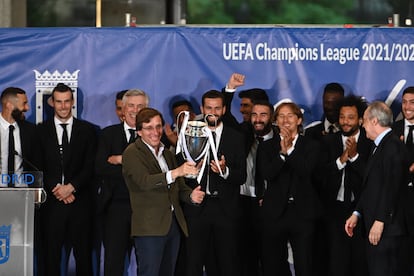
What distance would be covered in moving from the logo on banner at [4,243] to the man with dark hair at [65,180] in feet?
4.17

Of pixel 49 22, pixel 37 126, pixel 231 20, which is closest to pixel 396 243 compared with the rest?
pixel 37 126

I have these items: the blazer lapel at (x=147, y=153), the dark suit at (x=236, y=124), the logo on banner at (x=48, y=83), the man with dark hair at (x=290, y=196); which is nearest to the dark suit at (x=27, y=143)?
the logo on banner at (x=48, y=83)

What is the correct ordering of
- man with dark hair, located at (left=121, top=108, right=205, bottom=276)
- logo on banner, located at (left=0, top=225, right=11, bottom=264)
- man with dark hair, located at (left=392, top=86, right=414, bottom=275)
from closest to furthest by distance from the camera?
logo on banner, located at (left=0, top=225, right=11, bottom=264) < man with dark hair, located at (left=121, top=108, right=205, bottom=276) < man with dark hair, located at (left=392, top=86, right=414, bottom=275)

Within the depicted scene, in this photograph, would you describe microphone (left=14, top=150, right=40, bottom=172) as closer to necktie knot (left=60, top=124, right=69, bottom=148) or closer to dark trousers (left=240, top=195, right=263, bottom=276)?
necktie knot (left=60, top=124, right=69, bottom=148)

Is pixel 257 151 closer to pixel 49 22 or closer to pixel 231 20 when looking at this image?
pixel 231 20

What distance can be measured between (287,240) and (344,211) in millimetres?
601

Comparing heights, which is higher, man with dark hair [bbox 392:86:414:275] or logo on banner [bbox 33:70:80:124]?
logo on banner [bbox 33:70:80:124]

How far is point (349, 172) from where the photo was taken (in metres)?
10.2

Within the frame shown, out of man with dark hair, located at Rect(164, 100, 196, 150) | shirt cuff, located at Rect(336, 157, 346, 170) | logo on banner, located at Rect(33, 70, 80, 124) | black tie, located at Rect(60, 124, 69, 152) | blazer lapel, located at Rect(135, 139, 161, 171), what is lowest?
shirt cuff, located at Rect(336, 157, 346, 170)

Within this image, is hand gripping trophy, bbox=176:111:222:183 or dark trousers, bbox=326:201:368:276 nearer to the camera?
hand gripping trophy, bbox=176:111:222:183

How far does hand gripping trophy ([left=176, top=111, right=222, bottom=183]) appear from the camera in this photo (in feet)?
31.2

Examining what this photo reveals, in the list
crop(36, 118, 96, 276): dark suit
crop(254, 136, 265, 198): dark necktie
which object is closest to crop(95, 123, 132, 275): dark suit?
crop(36, 118, 96, 276): dark suit

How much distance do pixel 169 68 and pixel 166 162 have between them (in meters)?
1.48

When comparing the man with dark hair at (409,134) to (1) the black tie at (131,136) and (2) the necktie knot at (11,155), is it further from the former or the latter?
(2) the necktie knot at (11,155)
